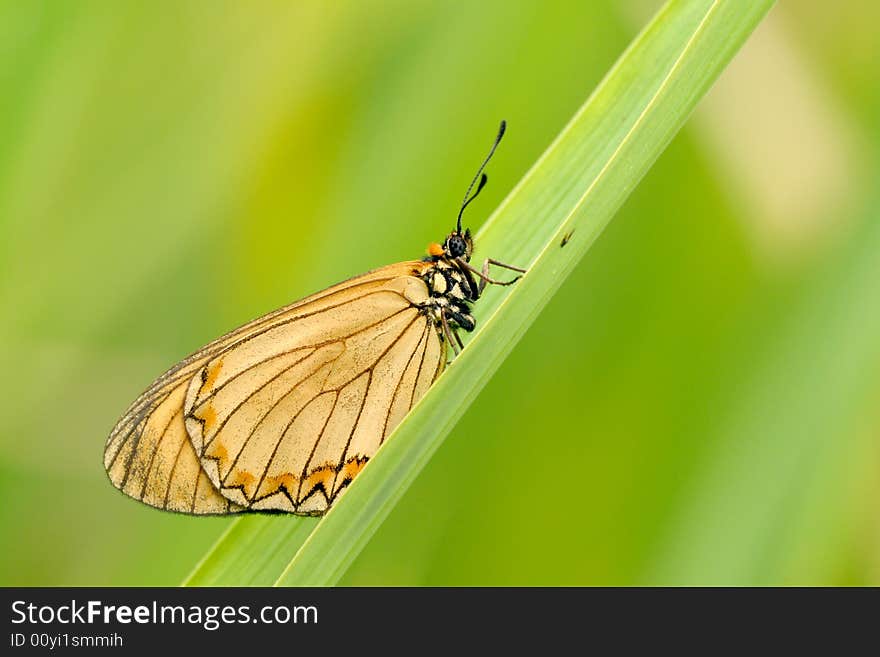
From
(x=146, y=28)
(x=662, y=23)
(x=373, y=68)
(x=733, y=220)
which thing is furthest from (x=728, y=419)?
(x=146, y=28)

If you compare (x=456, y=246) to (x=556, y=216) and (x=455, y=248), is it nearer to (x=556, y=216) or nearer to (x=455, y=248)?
(x=455, y=248)

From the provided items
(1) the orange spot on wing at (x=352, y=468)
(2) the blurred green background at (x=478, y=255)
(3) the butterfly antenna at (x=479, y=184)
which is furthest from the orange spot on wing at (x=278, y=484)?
(3) the butterfly antenna at (x=479, y=184)

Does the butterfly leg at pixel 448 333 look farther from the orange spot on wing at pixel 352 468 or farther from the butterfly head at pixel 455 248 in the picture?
the orange spot on wing at pixel 352 468

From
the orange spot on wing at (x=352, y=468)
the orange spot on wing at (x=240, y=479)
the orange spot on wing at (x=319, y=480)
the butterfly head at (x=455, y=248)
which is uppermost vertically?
the butterfly head at (x=455, y=248)

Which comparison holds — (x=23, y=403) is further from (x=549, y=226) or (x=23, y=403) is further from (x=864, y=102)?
(x=864, y=102)

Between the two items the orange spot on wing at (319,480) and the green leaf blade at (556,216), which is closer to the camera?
the green leaf blade at (556,216)

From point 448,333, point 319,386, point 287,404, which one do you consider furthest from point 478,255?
point 287,404

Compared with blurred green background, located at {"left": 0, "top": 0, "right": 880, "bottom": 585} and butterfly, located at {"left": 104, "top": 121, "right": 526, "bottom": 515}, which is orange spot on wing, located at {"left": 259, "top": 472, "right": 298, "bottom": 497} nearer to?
Answer: butterfly, located at {"left": 104, "top": 121, "right": 526, "bottom": 515}
